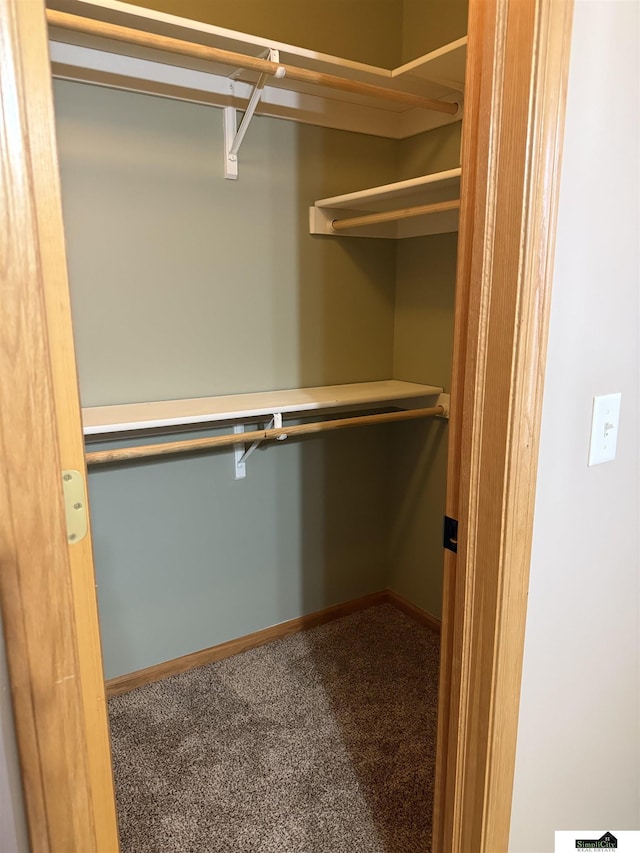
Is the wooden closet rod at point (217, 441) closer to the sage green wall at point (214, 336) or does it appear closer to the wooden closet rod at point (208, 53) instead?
the sage green wall at point (214, 336)

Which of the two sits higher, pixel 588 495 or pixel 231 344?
pixel 231 344

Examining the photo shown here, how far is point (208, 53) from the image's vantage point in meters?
1.58

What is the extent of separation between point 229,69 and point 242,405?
103 centimetres

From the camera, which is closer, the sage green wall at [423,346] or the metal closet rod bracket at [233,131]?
the metal closet rod bracket at [233,131]

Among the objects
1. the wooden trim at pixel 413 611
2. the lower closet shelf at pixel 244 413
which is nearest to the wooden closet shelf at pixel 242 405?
the lower closet shelf at pixel 244 413

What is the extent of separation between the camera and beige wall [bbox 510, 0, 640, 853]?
91 cm

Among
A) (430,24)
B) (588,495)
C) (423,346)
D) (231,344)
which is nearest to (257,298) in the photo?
(231,344)

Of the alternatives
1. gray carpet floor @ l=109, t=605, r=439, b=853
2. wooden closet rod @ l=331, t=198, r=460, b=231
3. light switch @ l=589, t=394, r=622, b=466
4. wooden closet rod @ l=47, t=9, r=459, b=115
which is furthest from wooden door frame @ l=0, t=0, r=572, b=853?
wooden closet rod @ l=47, t=9, r=459, b=115

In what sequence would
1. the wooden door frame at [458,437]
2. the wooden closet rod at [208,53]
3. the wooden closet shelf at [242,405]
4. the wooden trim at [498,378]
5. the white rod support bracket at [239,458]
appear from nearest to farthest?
the wooden door frame at [458,437] < the wooden trim at [498,378] < the wooden closet rod at [208,53] < the wooden closet shelf at [242,405] < the white rod support bracket at [239,458]

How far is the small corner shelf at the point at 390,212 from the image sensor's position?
1932 mm

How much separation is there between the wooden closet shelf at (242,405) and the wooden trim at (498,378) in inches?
40.7

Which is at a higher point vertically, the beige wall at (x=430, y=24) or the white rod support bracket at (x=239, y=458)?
the beige wall at (x=430, y=24)

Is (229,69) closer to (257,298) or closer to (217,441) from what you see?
(257,298)

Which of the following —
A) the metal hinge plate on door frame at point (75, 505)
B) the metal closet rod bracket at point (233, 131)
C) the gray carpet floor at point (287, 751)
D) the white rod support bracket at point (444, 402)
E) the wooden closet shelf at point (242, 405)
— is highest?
the metal closet rod bracket at point (233, 131)
